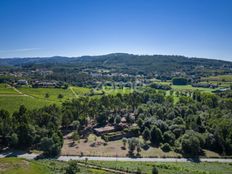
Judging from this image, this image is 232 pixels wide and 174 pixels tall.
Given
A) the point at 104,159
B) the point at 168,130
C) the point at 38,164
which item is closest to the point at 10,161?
the point at 38,164

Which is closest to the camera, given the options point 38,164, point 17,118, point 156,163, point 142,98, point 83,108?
point 38,164

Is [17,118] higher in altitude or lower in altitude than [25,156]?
higher

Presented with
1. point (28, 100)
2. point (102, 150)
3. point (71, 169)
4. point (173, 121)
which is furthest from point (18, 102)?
point (71, 169)

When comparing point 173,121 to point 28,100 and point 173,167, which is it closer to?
point 173,167

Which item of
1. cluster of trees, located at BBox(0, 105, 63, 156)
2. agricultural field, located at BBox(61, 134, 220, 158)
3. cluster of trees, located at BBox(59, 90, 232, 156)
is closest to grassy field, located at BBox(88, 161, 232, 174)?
agricultural field, located at BBox(61, 134, 220, 158)

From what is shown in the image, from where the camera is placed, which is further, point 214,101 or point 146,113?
point 214,101

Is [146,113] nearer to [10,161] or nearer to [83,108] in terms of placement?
[83,108]
